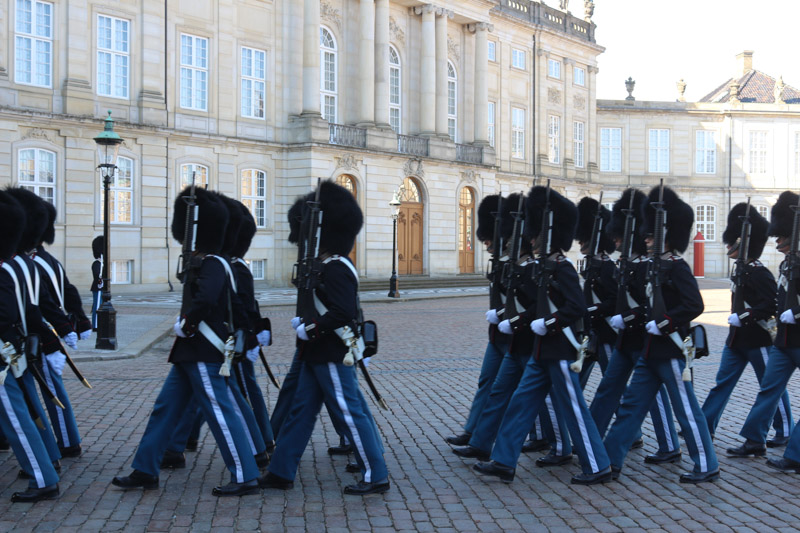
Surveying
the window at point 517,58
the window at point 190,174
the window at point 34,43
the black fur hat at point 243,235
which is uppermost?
the window at point 517,58

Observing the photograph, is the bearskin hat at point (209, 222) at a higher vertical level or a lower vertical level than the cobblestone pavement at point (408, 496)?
higher

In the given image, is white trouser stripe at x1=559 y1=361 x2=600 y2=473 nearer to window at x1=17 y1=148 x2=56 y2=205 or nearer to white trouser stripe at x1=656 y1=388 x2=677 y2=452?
white trouser stripe at x1=656 y1=388 x2=677 y2=452

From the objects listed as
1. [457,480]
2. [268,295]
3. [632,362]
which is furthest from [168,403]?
[268,295]

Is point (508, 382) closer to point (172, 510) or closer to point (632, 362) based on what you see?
point (632, 362)

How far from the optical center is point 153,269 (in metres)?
27.5

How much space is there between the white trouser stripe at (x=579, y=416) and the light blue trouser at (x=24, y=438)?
3.71 m

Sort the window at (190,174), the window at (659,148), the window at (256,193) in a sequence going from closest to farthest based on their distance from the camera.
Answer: the window at (190,174)
the window at (256,193)
the window at (659,148)

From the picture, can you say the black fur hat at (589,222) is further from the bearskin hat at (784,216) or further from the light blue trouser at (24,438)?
the light blue trouser at (24,438)

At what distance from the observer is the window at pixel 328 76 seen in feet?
111

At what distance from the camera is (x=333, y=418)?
20.6ft

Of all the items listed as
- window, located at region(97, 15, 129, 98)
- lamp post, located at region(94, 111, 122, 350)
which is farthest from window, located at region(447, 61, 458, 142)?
lamp post, located at region(94, 111, 122, 350)

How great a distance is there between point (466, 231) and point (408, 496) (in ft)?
113

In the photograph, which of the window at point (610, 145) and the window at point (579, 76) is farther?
the window at point (610, 145)

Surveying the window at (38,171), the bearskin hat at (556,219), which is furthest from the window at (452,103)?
the bearskin hat at (556,219)
